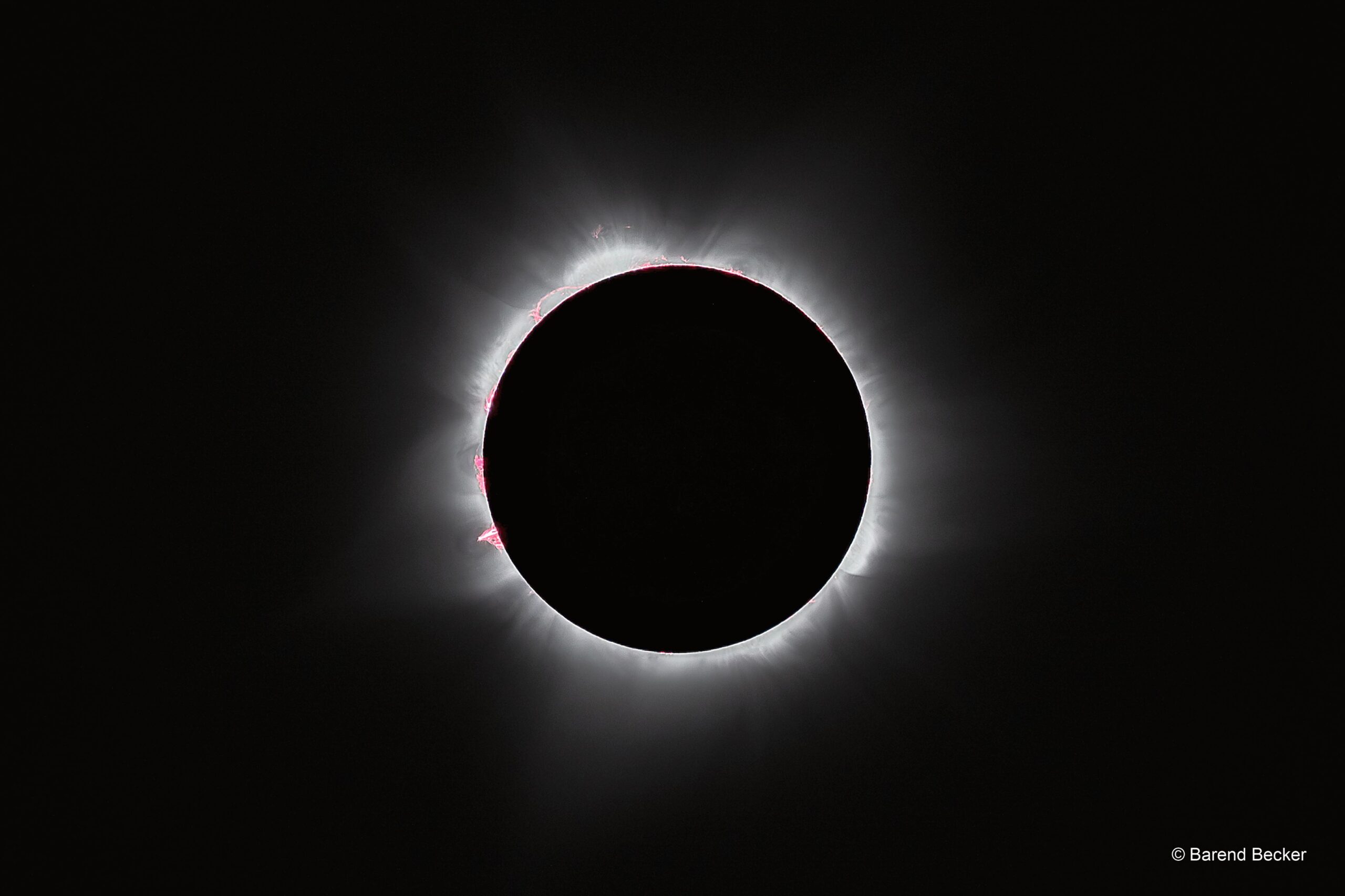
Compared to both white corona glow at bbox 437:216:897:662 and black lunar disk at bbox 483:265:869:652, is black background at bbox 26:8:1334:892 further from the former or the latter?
black lunar disk at bbox 483:265:869:652

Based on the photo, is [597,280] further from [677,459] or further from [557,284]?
[677,459]

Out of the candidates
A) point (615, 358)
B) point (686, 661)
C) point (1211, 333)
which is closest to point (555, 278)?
point (615, 358)

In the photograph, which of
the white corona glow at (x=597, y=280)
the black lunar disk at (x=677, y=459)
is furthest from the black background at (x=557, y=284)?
the black lunar disk at (x=677, y=459)

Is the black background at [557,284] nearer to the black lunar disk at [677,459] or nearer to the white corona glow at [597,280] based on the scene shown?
the white corona glow at [597,280]

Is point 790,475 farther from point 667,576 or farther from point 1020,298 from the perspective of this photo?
point 1020,298
